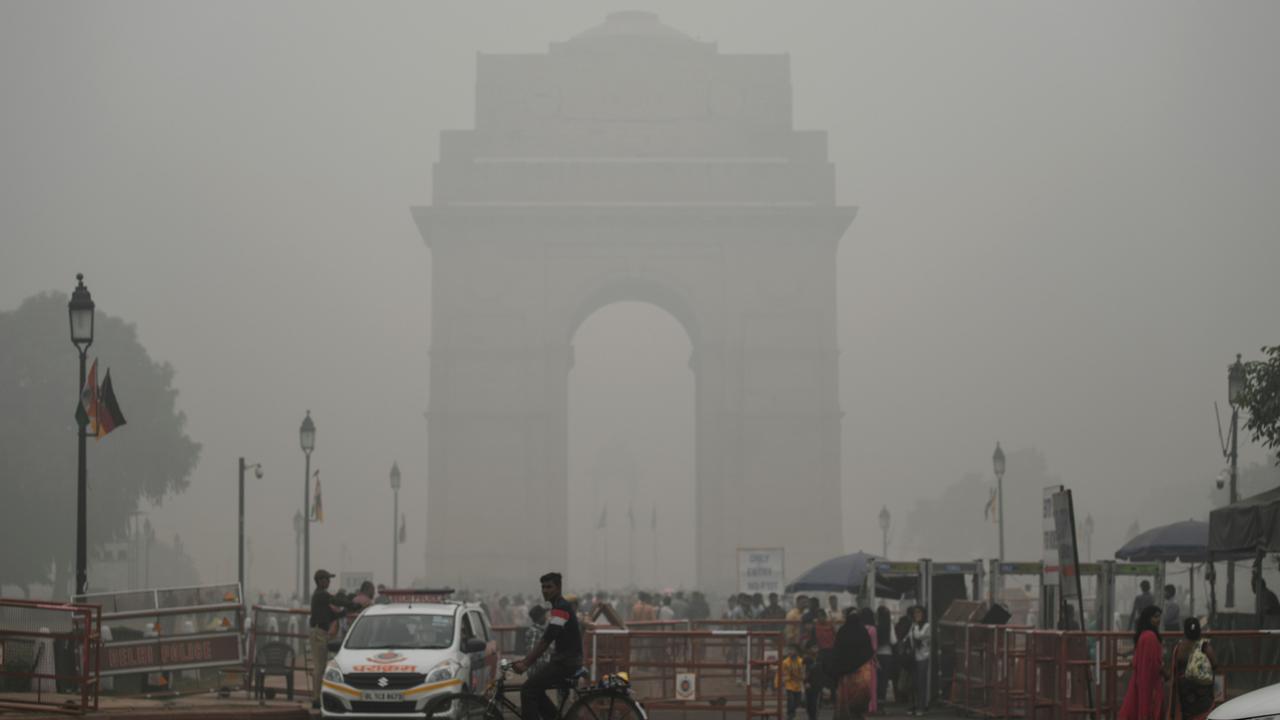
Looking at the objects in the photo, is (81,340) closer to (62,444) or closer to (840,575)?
(840,575)

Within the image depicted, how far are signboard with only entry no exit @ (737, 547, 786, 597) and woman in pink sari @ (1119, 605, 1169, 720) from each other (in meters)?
21.5

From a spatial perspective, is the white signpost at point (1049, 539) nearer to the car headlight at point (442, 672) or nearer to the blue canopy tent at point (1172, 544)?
the car headlight at point (442, 672)

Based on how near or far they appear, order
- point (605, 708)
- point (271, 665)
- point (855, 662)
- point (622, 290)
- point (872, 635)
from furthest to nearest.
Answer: point (622, 290)
point (872, 635)
point (271, 665)
point (855, 662)
point (605, 708)

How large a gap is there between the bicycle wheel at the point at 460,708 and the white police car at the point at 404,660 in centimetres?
17

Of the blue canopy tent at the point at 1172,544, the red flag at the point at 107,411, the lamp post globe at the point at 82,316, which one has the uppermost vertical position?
the lamp post globe at the point at 82,316

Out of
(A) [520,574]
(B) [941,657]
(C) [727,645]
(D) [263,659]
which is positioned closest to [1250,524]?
(B) [941,657]

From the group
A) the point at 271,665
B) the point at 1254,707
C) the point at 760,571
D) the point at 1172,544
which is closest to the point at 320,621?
the point at 271,665

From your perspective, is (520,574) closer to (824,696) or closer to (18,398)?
(18,398)

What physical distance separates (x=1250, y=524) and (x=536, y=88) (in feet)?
135

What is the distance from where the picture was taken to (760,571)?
118 ft

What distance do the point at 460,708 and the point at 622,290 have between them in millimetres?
41915

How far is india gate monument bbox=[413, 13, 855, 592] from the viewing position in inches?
2243

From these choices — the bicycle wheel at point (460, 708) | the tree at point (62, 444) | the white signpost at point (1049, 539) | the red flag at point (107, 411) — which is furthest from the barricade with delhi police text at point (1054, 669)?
the tree at point (62, 444)

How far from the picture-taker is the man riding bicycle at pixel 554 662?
13609 mm
